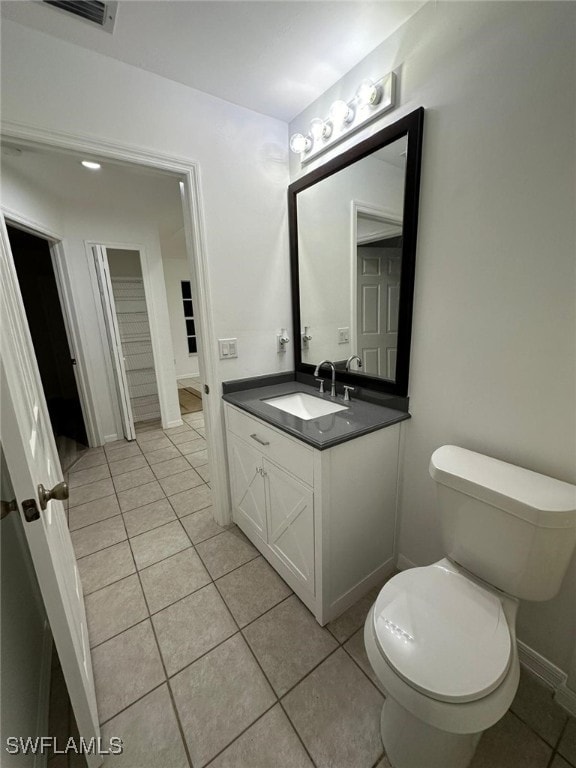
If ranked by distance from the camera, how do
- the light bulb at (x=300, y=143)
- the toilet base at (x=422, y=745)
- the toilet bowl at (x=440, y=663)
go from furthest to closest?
the light bulb at (x=300, y=143), the toilet base at (x=422, y=745), the toilet bowl at (x=440, y=663)

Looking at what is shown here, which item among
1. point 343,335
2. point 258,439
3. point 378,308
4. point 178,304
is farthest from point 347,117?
point 178,304

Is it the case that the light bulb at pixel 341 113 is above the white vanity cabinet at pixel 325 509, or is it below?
above

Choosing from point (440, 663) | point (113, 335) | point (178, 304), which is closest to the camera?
point (440, 663)

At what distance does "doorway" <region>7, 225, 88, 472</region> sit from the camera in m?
3.08

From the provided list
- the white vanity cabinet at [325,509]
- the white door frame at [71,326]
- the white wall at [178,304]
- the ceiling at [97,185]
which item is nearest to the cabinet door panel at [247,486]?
the white vanity cabinet at [325,509]

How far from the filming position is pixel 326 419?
4.61 ft

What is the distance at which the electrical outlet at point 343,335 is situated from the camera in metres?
1.76

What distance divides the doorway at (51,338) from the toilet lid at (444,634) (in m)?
3.06

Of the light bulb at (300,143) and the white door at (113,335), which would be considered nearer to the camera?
the light bulb at (300,143)

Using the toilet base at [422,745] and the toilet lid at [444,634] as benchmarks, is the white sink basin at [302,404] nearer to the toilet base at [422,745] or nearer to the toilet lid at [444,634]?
the toilet lid at [444,634]

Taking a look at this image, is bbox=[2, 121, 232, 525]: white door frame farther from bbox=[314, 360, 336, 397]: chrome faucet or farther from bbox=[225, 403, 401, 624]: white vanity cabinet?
bbox=[314, 360, 336, 397]: chrome faucet

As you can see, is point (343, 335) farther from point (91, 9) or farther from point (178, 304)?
point (178, 304)

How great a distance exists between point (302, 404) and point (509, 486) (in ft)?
3.66

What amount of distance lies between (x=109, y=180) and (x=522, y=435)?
2973mm
